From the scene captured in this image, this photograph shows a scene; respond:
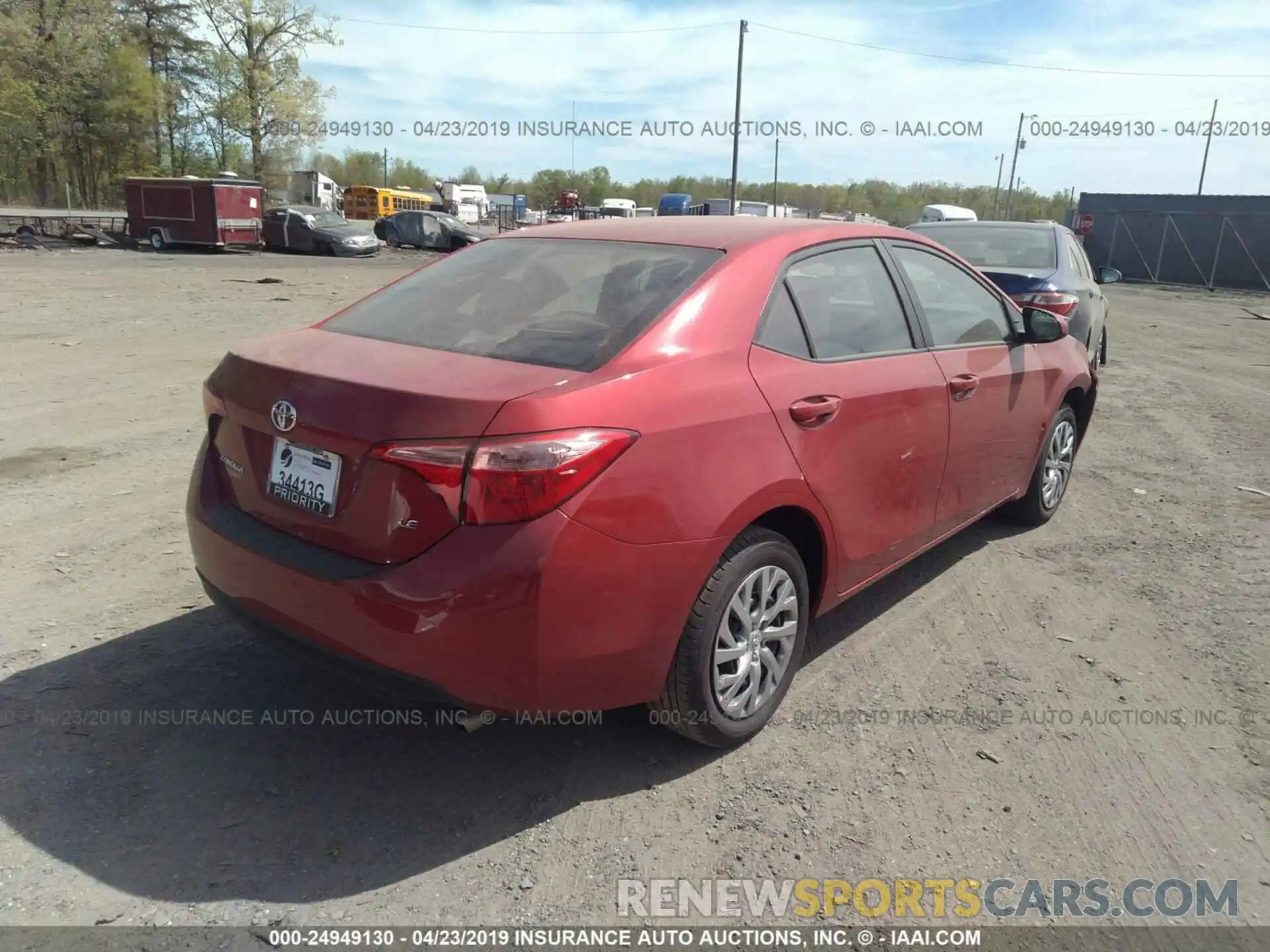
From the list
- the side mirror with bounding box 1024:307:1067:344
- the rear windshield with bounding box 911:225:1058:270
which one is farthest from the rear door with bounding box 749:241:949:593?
the rear windshield with bounding box 911:225:1058:270

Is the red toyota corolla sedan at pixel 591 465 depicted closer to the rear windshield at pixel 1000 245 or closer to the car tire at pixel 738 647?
the car tire at pixel 738 647

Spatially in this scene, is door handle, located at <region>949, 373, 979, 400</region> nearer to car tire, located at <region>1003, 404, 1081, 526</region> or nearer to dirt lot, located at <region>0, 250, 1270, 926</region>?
dirt lot, located at <region>0, 250, 1270, 926</region>

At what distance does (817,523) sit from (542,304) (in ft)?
3.90

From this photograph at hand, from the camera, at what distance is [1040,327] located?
14.8ft

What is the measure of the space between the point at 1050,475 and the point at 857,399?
101 inches

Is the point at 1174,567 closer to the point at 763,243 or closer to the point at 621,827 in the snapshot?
the point at 763,243

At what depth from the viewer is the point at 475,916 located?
231cm

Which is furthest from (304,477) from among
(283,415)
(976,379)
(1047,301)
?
(1047,301)

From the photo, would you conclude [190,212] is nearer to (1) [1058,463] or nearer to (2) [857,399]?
(1) [1058,463]

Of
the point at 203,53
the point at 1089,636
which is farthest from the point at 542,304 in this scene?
the point at 203,53

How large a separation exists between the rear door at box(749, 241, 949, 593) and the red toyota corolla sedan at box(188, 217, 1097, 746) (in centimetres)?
1

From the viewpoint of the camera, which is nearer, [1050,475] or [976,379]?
[976,379]

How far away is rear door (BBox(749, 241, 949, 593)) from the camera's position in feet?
10.0

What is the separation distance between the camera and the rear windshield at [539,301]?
278cm
